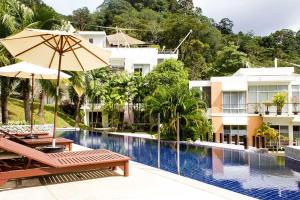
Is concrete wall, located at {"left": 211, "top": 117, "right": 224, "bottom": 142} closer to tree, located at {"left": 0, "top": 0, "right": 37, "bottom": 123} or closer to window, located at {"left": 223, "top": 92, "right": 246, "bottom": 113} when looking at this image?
window, located at {"left": 223, "top": 92, "right": 246, "bottom": 113}

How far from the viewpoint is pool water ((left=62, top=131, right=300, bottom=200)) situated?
28.8ft

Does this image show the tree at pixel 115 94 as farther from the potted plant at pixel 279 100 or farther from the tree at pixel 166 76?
the potted plant at pixel 279 100

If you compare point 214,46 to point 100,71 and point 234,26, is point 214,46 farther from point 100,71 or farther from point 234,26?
point 100,71

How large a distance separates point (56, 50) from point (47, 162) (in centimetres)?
309

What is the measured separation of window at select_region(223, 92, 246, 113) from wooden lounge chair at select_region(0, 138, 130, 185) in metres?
23.3

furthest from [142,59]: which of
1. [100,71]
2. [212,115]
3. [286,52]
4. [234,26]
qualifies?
[234,26]

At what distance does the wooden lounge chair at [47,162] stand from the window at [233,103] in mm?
23303

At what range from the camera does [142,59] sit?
124 feet

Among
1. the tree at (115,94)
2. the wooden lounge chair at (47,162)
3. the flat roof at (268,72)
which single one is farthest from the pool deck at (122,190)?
the flat roof at (268,72)

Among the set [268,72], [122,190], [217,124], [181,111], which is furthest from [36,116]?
[122,190]

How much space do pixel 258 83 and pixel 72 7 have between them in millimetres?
58185

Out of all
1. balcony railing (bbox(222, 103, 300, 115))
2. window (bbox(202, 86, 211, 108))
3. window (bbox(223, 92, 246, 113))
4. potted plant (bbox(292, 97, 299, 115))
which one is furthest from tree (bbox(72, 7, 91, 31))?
potted plant (bbox(292, 97, 299, 115))

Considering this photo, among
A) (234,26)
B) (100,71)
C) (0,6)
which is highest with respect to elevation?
(234,26)

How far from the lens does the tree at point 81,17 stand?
72250 millimetres
